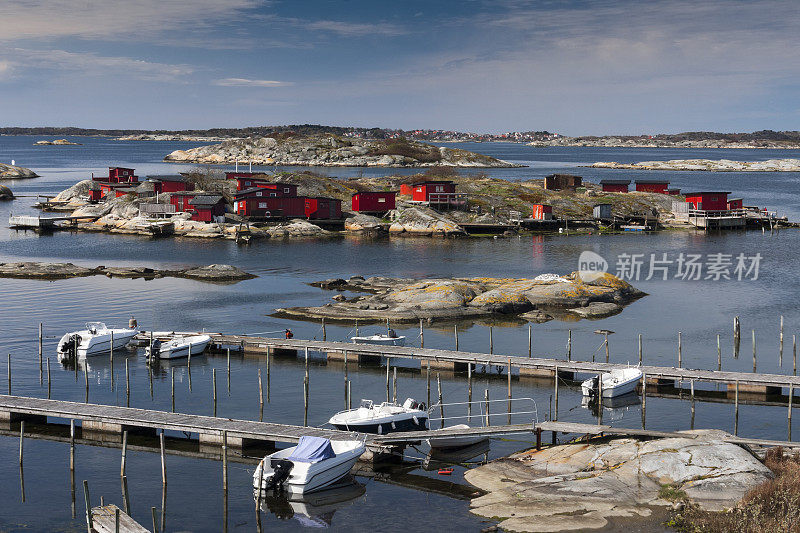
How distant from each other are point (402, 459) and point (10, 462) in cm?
1585

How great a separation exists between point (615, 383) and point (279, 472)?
1951cm

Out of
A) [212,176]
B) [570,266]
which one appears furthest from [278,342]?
[212,176]

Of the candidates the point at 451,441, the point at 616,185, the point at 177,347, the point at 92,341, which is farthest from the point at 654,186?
the point at 451,441

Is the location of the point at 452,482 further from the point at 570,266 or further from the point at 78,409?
the point at 570,266

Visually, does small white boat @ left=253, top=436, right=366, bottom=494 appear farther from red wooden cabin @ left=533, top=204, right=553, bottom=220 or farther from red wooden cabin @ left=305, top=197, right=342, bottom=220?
red wooden cabin @ left=533, top=204, right=553, bottom=220

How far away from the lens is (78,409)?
122 ft

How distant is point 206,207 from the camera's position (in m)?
112

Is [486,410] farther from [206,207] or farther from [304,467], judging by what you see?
[206,207]

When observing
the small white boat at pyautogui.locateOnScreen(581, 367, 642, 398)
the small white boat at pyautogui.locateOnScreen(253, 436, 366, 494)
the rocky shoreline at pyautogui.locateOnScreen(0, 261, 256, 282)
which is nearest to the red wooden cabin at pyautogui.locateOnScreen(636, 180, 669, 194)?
the rocky shoreline at pyautogui.locateOnScreen(0, 261, 256, 282)

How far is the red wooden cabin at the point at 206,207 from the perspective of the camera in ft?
366

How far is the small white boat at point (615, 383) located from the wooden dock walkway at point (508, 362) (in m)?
0.71

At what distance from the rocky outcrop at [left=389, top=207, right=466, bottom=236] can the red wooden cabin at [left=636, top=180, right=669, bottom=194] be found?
43.7m

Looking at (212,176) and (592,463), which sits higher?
(212,176)

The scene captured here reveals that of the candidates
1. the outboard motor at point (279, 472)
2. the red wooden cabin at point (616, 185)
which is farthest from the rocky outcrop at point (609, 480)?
the red wooden cabin at point (616, 185)
